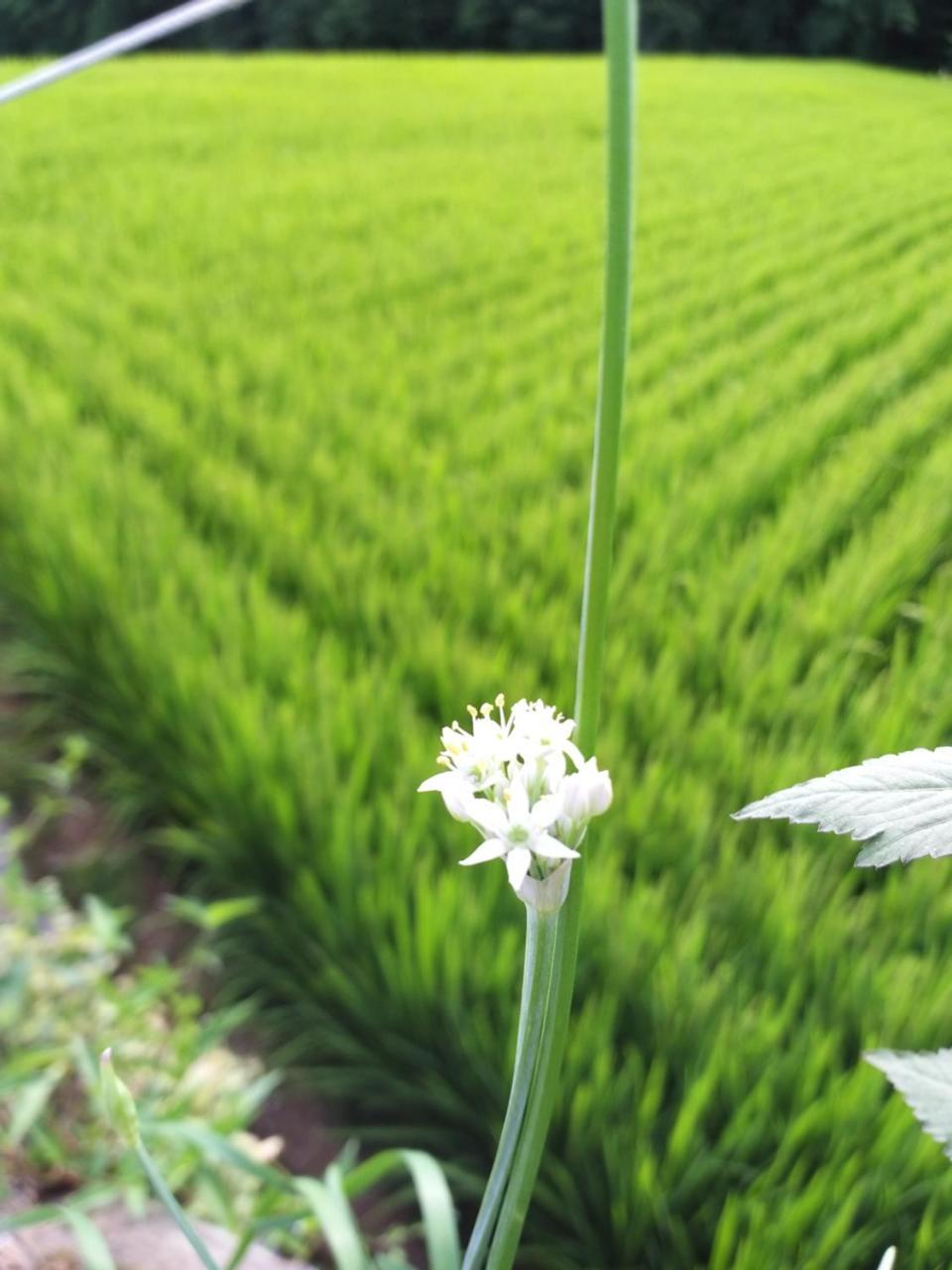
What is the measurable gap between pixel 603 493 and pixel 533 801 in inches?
3.6

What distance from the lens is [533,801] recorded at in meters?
0.29

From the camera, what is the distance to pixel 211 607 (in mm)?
Result: 1313

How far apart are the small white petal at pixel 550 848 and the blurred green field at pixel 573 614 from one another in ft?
1.62

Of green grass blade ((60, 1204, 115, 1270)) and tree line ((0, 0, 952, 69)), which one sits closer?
green grass blade ((60, 1204, 115, 1270))

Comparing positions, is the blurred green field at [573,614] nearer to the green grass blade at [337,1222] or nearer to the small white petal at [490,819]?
the green grass blade at [337,1222]

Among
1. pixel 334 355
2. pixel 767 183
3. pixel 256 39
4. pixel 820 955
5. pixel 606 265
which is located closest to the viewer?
pixel 606 265

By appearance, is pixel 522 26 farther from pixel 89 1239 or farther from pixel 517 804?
pixel 517 804

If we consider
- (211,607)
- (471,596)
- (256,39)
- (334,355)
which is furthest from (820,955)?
(256,39)

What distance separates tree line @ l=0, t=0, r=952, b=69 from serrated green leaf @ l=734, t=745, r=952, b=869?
1.14 meters

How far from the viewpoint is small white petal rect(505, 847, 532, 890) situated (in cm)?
25

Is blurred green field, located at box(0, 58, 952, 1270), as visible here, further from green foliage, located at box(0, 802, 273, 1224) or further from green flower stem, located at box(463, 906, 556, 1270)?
green flower stem, located at box(463, 906, 556, 1270)

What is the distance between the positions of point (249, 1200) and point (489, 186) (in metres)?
3.24

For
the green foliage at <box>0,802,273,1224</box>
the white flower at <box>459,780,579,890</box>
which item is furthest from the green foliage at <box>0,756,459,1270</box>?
the white flower at <box>459,780,579,890</box>

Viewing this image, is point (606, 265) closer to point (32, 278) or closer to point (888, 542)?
point (888, 542)
